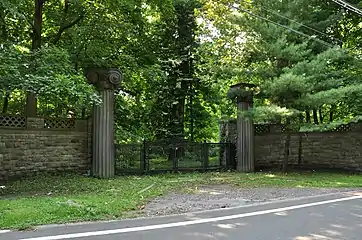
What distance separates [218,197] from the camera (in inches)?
321

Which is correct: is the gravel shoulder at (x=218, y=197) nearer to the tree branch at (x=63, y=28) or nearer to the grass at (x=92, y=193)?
the grass at (x=92, y=193)

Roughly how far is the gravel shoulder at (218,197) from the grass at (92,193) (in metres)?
0.36

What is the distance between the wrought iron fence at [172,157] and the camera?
12250 millimetres

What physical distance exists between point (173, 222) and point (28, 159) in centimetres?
651

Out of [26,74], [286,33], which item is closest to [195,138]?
[286,33]

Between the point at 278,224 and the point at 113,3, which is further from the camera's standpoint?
the point at 113,3

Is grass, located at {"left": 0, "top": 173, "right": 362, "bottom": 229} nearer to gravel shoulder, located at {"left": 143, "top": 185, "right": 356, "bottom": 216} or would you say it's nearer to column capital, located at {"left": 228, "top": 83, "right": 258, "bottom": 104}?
gravel shoulder, located at {"left": 143, "top": 185, "right": 356, "bottom": 216}

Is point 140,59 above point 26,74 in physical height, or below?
above

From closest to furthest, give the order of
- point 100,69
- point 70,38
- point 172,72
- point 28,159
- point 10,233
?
1. point 10,233
2. point 28,159
3. point 100,69
4. point 70,38
5. point 172,72

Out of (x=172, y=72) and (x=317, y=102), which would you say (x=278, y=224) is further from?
(x=172, y=72)

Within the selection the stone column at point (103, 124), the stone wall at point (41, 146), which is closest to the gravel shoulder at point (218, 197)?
the stone column at point (103, 124)

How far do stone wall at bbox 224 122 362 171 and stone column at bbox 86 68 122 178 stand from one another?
583 cm

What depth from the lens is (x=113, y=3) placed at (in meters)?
12.3

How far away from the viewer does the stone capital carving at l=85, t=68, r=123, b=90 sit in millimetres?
11430
